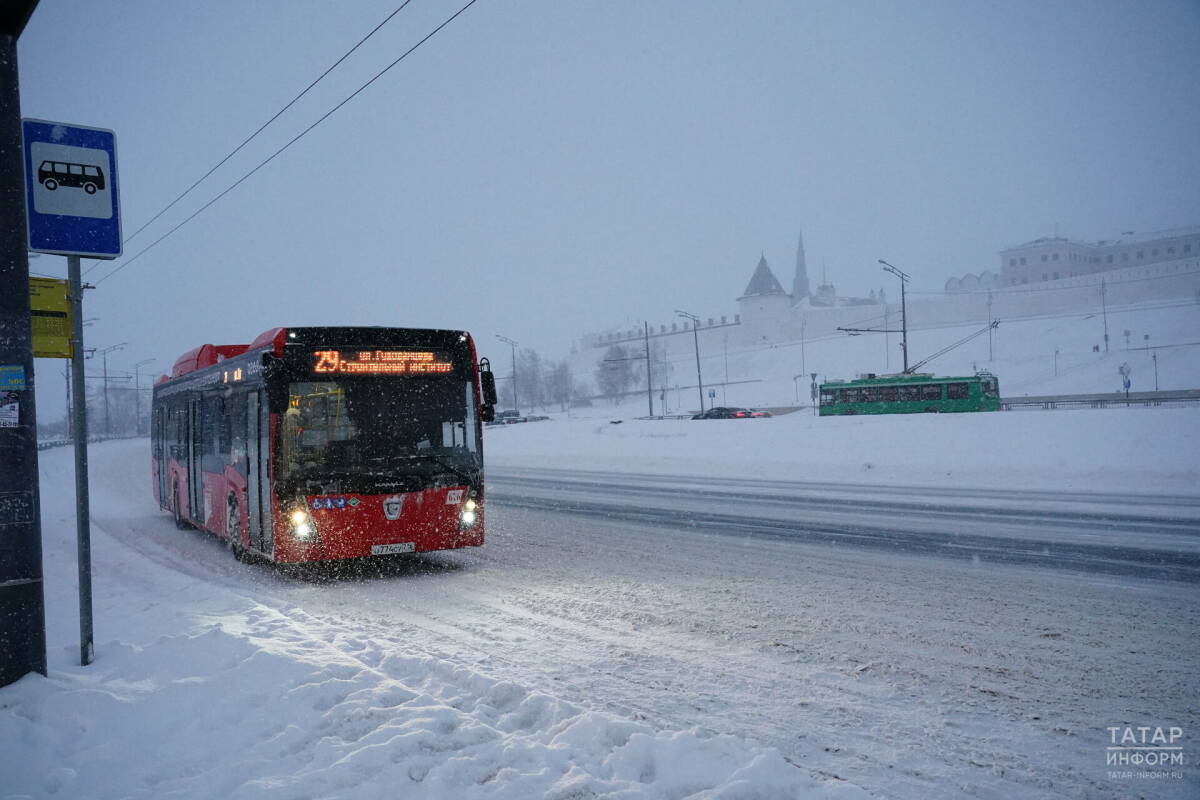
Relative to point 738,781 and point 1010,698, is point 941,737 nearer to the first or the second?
point 1010,698

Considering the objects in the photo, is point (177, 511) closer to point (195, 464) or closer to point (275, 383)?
point (195, 464)

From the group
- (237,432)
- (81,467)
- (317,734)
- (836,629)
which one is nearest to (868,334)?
(237,432)

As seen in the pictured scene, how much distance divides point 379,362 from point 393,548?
7.03ft

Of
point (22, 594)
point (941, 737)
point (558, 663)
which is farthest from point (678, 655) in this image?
point (22, 594)

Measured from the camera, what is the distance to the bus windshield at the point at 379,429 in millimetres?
9062

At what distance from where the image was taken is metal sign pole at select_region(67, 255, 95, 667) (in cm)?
545

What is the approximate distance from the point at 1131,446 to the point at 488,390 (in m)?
18.2

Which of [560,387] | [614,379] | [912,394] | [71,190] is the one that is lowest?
[912,394]

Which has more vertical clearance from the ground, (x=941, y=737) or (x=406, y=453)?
(x=406, y=453)

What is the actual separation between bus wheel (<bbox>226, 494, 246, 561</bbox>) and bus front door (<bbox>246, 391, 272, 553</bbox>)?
2.73 feet

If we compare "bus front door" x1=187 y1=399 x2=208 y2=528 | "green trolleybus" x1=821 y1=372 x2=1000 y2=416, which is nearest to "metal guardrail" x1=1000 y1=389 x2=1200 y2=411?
"green trolleybus" x1=821 y1=372 x2=1000 y2=416

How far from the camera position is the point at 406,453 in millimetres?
9422

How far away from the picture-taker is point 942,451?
939 inches

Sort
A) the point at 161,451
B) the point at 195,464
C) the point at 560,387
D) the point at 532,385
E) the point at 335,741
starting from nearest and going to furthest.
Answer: the point at 335,741 < the point at 195,464 < the point at 161,451 < the point at 532,385 < the point at 560,387
